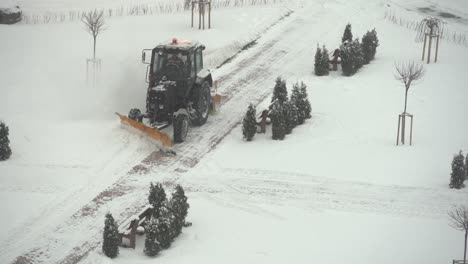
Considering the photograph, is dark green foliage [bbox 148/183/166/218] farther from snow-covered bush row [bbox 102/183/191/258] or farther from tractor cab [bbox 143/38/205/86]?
tractor cab [bbox 143/38/205/86]

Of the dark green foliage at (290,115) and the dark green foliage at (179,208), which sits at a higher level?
the dark green foliage at (290,115)

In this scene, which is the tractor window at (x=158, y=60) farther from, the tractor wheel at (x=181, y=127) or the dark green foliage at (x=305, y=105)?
the dark green foliage at (x=305, y=105)

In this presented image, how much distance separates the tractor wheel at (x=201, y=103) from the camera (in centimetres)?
1756

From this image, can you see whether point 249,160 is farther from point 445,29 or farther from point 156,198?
point 445,29

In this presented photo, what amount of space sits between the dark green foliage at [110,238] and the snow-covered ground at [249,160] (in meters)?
0.19

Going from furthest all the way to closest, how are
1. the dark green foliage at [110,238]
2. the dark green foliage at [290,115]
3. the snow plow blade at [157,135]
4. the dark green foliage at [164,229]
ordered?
the dark green foliage at [290,115], the snow plow blade at [157,135], the dark green foliage at [164,229], the dark green foliage at [110,238]

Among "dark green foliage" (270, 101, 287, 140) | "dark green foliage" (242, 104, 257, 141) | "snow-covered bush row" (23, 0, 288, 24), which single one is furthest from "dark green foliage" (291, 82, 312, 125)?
"snow-covered bush row" (23, 0, 288, 24)

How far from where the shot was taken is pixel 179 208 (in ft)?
41.0

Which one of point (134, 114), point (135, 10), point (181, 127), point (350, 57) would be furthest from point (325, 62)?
point (135, 10)

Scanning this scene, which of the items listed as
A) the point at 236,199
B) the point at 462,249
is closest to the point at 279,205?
the point at 236,199

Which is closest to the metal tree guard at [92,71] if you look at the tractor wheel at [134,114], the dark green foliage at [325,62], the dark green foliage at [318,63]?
the tractor wheel at [134,114]

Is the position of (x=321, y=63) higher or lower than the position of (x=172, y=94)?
higher

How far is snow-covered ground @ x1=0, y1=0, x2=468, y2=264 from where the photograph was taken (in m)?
12.4

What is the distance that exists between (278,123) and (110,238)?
668cm
